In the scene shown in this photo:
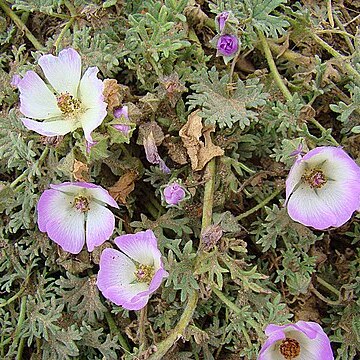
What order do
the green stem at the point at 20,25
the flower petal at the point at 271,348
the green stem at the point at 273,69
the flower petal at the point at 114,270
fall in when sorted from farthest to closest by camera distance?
the green stem at the point at 20,25 < the green stem at the point at 273,69 < the flower petal at the point at 114,270 < the flower petal at the point at 271,348

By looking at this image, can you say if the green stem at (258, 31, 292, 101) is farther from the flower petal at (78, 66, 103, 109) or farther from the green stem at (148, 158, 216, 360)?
the flower petal at (78, 66, 103, 109)

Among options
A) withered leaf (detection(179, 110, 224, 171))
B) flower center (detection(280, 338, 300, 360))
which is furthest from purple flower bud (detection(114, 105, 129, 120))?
flower center (detection(280, 338, 300, 360))

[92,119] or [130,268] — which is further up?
[92,119]

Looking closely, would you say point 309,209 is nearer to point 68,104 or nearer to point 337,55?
point 337,55

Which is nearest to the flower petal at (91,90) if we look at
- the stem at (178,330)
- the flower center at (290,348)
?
the stem at (178,330)

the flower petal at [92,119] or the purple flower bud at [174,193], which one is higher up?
the flower petal at [92,119]

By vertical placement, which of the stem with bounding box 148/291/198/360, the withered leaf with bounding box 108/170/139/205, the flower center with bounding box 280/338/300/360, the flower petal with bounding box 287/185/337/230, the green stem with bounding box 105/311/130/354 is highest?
the withered leaf with bounding box 108/170/139/205

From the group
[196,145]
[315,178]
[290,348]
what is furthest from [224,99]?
[290,348]

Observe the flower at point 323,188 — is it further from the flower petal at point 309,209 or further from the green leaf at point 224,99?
the green leaf at point 224,99
